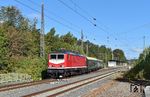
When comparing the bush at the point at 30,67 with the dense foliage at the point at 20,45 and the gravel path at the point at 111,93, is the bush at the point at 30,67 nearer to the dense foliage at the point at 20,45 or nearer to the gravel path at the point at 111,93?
the dense foliage at the point at 20,45

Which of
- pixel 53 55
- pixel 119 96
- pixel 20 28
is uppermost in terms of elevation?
pixel 20 28

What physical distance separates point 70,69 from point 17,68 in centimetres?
741

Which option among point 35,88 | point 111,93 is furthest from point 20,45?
point 111,93

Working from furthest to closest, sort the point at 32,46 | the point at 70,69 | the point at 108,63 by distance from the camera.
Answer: the point at 108,63 < the point at 32,46 < the point at 70,69

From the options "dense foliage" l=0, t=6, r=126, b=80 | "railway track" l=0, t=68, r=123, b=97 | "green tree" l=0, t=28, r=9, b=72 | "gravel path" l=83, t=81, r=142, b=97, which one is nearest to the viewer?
"railway track" l=0, t=68, r=123, b=97

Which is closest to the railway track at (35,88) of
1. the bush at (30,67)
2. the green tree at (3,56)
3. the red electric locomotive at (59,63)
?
the green tree at (3,56)

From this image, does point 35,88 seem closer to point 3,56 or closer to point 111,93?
point 111,93

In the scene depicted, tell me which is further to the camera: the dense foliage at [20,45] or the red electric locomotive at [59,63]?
the red electric locomotive at [59,63]

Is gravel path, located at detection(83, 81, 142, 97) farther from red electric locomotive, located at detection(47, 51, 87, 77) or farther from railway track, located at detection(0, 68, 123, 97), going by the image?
red electric locomotive, located at detection(47, 51, 87, 77)

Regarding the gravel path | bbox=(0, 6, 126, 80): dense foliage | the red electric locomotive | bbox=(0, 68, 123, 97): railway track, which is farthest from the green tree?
the gravel path

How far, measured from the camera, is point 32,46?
6944 cm

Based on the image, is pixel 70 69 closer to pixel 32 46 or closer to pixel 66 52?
pixel 66 52

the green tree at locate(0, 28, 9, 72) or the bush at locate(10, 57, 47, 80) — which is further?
the bush at locate(10, 57, 47, 80)

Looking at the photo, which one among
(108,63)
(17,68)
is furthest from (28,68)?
(108,63)
